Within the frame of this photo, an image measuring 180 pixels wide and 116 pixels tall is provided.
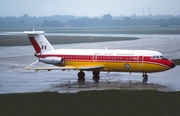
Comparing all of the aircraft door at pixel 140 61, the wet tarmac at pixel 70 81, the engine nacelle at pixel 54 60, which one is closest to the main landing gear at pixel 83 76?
the wet tarmac at pixel 70 81

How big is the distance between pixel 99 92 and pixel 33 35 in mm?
14794

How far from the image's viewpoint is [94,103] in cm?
2744

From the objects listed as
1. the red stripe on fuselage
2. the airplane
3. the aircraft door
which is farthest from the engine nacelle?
the aircraft door

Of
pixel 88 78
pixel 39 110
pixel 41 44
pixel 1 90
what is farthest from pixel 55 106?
pixel 41 44

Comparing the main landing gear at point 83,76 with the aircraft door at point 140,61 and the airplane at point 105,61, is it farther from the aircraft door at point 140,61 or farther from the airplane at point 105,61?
the aircraft door at point 140,61

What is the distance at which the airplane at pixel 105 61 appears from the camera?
125ft

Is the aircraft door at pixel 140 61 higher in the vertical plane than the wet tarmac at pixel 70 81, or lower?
higher

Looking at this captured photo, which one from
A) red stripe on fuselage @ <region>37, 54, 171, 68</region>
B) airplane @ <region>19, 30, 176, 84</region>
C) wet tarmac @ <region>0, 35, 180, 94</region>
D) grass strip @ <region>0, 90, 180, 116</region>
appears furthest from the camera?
airplane @ <region>19, 30, 176, 84</region>

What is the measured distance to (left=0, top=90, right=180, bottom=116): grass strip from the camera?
2488 cm

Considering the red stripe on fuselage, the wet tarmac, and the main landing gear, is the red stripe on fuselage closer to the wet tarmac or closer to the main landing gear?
the main landing gear

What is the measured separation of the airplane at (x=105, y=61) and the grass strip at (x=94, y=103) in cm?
681

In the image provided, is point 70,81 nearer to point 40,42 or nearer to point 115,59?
point 115,59

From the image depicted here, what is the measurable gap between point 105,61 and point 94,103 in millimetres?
12538

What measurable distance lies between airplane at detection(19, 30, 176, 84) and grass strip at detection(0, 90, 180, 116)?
681 centimetres
